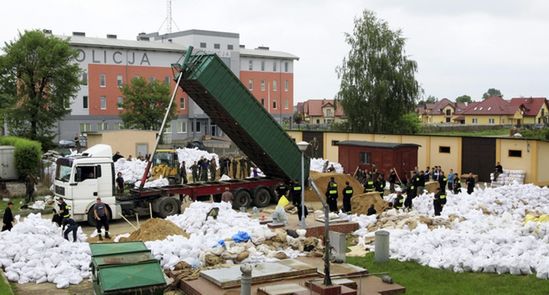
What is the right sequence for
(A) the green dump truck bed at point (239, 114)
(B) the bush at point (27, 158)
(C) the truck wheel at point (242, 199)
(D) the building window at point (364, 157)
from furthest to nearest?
(D) the building window at point (364, 157) → (B) the bush at point (27, 158) → (C) the truck wheel at point (242, 199) → (A) the green dump truck bed at point (239, 114)

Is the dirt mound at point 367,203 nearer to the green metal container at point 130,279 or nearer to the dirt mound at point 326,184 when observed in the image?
the dirt mound at point 326,184

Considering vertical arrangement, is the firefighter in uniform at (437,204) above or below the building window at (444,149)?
below

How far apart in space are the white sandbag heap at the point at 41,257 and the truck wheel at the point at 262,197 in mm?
9294

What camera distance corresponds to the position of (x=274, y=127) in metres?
21.1

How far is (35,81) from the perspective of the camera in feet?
123

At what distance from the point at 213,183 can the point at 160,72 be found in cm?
3797

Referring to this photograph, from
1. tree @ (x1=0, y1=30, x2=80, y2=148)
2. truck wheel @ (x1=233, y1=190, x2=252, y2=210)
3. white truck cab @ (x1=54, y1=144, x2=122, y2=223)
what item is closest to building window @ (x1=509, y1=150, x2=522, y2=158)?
truck wheel @ (x1=233, y1=190, x2=252, y2=210)

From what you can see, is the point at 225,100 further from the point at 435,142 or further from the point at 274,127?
the point at 435,142

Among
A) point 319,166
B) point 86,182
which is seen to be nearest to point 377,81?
point 319,166

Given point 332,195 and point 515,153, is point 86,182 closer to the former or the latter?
point 332,195

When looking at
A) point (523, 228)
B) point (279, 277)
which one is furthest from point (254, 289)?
point (523, 228)

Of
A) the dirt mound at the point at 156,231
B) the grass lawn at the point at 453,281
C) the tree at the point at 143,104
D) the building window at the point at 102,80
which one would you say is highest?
the building window at the point at 102,80

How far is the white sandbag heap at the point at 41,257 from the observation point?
12609mm

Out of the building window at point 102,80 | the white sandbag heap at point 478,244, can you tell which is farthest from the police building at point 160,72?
the white sandbag heap at point 478,244
